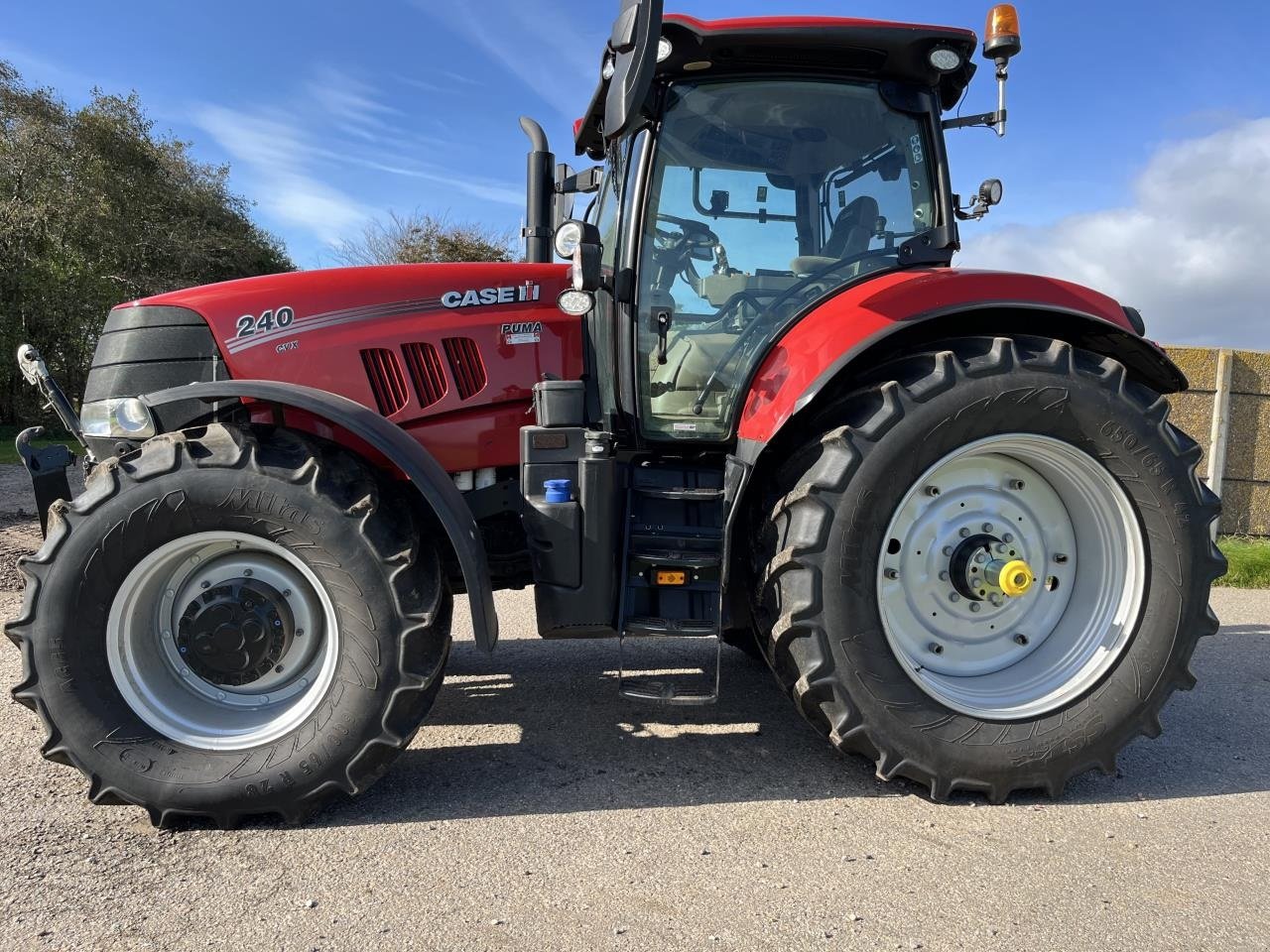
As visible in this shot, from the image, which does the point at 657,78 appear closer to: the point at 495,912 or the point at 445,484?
the point at 445,484

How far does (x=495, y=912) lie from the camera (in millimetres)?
1845

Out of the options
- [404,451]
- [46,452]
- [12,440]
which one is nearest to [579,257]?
[404,451]

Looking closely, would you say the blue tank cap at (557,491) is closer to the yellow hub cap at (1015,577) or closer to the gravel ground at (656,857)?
the gravel ground at (656,857)

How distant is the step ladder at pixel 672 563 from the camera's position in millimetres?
2533

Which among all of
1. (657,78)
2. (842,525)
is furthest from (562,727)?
(657,78)

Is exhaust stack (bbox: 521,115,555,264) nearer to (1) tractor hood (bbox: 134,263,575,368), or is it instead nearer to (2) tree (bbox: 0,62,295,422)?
(1) tractor hood (bbox: 134,263,575,368)

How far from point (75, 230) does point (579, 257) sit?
58.4 feet

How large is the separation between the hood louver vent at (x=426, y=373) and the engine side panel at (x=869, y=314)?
1.05m

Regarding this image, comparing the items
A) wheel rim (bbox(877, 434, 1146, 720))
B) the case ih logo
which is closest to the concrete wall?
wheel rim (bbox(877, 434, 1146, 720))

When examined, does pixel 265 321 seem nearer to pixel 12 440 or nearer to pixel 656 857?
pixel 656 857

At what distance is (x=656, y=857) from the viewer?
6.85ft

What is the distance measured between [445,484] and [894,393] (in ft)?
4.39

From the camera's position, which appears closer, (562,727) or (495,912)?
(495,912)

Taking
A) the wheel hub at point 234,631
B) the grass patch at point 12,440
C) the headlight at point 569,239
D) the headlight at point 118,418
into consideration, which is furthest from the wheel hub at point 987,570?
the grass patch at point 12,440
